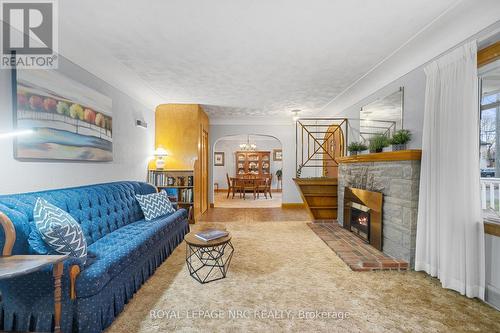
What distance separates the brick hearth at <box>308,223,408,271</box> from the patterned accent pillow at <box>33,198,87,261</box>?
2792 mm

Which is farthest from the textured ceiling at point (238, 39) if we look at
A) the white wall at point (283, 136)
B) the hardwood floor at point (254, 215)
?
the hardwood floor at point (254, 215)

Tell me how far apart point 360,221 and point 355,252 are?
0.72 metres

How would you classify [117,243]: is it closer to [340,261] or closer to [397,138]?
[340,261]

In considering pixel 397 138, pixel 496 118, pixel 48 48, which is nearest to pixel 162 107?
pixel 48 48

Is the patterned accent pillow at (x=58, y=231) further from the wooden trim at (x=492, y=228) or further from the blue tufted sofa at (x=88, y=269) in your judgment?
the wooden trim at (x=492, y=228)

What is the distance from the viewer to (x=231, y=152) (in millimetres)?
11109

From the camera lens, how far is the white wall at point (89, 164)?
2.02 m

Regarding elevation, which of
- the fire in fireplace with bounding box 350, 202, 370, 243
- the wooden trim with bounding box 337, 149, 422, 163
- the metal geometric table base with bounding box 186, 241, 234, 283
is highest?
the wooden trim with bounding box 337, 149, 422, 163

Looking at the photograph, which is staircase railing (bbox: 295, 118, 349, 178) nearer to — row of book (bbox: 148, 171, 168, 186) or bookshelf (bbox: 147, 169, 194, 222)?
bookshelf (bbox: 147, 169, 194, 222)

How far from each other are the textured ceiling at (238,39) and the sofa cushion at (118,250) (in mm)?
2113

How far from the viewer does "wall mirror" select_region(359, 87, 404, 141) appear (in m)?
3.27

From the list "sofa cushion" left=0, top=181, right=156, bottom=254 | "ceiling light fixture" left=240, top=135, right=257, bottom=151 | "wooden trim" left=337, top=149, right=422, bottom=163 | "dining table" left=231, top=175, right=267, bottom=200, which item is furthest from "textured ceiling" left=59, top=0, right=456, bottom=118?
"ceiling light fixture" left=240, top=135, right=257, bottom=151

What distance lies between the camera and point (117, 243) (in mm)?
2342

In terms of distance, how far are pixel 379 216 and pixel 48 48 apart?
14.3 feet
